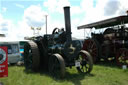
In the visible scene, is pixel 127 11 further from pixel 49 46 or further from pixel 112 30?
pixel 49 46

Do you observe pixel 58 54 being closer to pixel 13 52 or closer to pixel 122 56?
pixel 122 56

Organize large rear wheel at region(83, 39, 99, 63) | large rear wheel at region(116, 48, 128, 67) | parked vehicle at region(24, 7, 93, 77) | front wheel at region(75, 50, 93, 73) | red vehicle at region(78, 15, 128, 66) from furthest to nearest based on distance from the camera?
1. large rear wheel at region(83, 39, 99, 63)
2. red vehicle at region(78, 15, 128, 66)
3. large rear wheel at region(116, 48, 128, 67)
4. front wheel at region(75, 50, 93, 73)
5. parked vehicle at region(24, 7, 93, 77)

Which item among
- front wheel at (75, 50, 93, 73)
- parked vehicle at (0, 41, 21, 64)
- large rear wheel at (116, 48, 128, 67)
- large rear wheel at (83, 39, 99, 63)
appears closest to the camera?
front wheel at (75, 50, 93, 73)

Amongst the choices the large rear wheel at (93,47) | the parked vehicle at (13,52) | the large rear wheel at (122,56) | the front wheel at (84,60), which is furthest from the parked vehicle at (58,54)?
the large rear wheel at (93,47)

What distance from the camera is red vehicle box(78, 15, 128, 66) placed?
286 inches

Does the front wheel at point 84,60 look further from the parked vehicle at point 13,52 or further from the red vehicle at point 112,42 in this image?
the parked vehicle at point 13,52

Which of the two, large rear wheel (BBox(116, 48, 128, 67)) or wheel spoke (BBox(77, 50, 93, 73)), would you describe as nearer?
wheel spoke (BBox(77, 50, 93, 73))

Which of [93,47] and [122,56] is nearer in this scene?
[122,56]

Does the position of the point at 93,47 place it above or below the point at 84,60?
above

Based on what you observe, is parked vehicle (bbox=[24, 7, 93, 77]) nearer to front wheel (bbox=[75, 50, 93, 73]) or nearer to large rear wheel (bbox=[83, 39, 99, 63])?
front wheel (bbox=[75, 50, 93, 73])

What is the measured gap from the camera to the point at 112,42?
8.03 m

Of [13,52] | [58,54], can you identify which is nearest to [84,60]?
[58,54]

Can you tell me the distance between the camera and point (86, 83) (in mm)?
4562

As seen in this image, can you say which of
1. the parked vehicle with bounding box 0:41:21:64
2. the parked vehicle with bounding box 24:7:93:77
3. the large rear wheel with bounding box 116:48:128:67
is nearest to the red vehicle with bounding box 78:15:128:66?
the large rear wheel with bounding box 116:48:128:67
